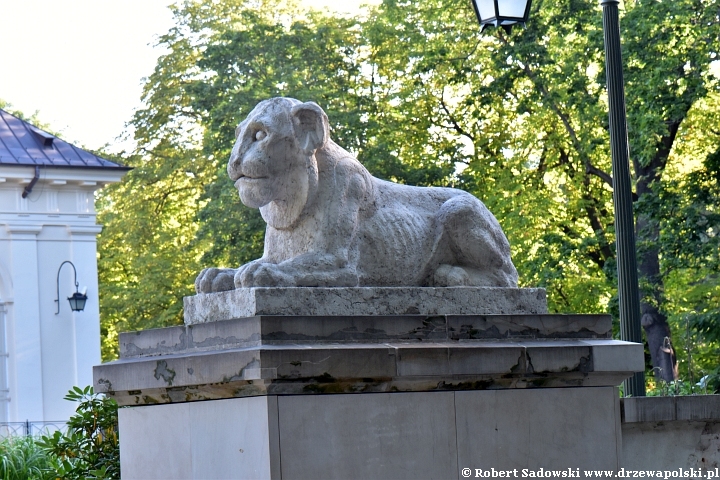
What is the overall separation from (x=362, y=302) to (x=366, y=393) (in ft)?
1.60

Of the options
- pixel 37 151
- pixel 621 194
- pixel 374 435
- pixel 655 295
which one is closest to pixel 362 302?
pixel 374 435

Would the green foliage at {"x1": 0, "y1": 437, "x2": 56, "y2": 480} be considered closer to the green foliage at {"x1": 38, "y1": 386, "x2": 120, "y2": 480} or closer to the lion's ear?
the green foliage at {"x1": 38, "y1": 386, "x2": 120, "y2": 480}

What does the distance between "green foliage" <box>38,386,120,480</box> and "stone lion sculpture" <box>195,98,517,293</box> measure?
293 centimetres

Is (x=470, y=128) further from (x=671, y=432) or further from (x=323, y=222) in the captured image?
(x=323, y=222)

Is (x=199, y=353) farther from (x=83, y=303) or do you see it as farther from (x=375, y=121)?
(x=375, y=121)

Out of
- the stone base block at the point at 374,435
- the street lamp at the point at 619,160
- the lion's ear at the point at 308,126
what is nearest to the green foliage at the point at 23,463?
the street lamp at the point at 619,160

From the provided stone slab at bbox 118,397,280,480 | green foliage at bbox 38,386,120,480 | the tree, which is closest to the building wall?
the tree

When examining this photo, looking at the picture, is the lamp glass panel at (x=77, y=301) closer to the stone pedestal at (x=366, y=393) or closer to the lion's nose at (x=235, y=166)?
→ the stone pedestal at (x=366, y=393)

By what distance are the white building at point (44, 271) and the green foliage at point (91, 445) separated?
14385 millimetres

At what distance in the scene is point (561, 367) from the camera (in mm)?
5188

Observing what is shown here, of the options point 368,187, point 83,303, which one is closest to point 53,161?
point 83,303

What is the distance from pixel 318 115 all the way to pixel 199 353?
1252 millimetres

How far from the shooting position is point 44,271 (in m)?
22.9

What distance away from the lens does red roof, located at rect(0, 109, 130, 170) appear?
22.6 m
